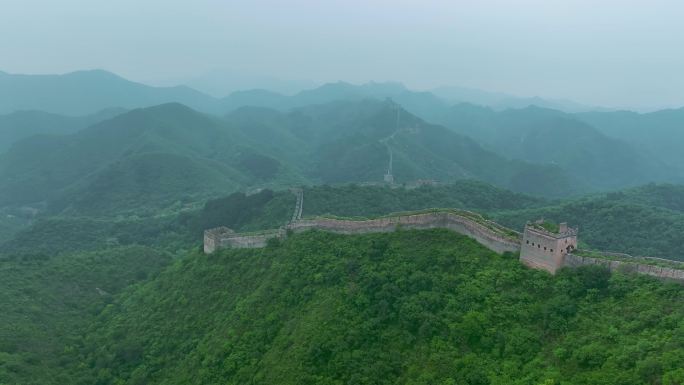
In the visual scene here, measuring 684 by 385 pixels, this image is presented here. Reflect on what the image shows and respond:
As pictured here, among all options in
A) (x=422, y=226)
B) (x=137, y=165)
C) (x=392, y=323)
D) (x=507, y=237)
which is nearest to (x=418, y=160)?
(x=137, y=165)

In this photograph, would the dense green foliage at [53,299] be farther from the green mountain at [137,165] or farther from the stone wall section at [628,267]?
the green mountain at [137,165]

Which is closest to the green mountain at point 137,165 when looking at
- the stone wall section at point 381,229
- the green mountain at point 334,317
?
the green mountain at point 334,317

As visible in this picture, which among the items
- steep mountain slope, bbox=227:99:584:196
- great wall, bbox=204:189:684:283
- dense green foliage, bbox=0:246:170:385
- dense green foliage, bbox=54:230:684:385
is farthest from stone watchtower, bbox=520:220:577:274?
steep mountain slope, bbox=227:99:584:196

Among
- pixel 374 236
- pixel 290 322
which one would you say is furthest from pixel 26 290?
pixel 374 236

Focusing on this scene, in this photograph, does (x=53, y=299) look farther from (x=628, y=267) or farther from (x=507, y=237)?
(x=628, y=267)

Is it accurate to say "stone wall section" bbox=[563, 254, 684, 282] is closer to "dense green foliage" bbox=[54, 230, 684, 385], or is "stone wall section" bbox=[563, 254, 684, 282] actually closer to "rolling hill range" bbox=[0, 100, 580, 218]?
"dense green foliage" bbox=[54, 230, 684, 385]

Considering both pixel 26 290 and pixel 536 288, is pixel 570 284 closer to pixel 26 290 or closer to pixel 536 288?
pixel 536 288
